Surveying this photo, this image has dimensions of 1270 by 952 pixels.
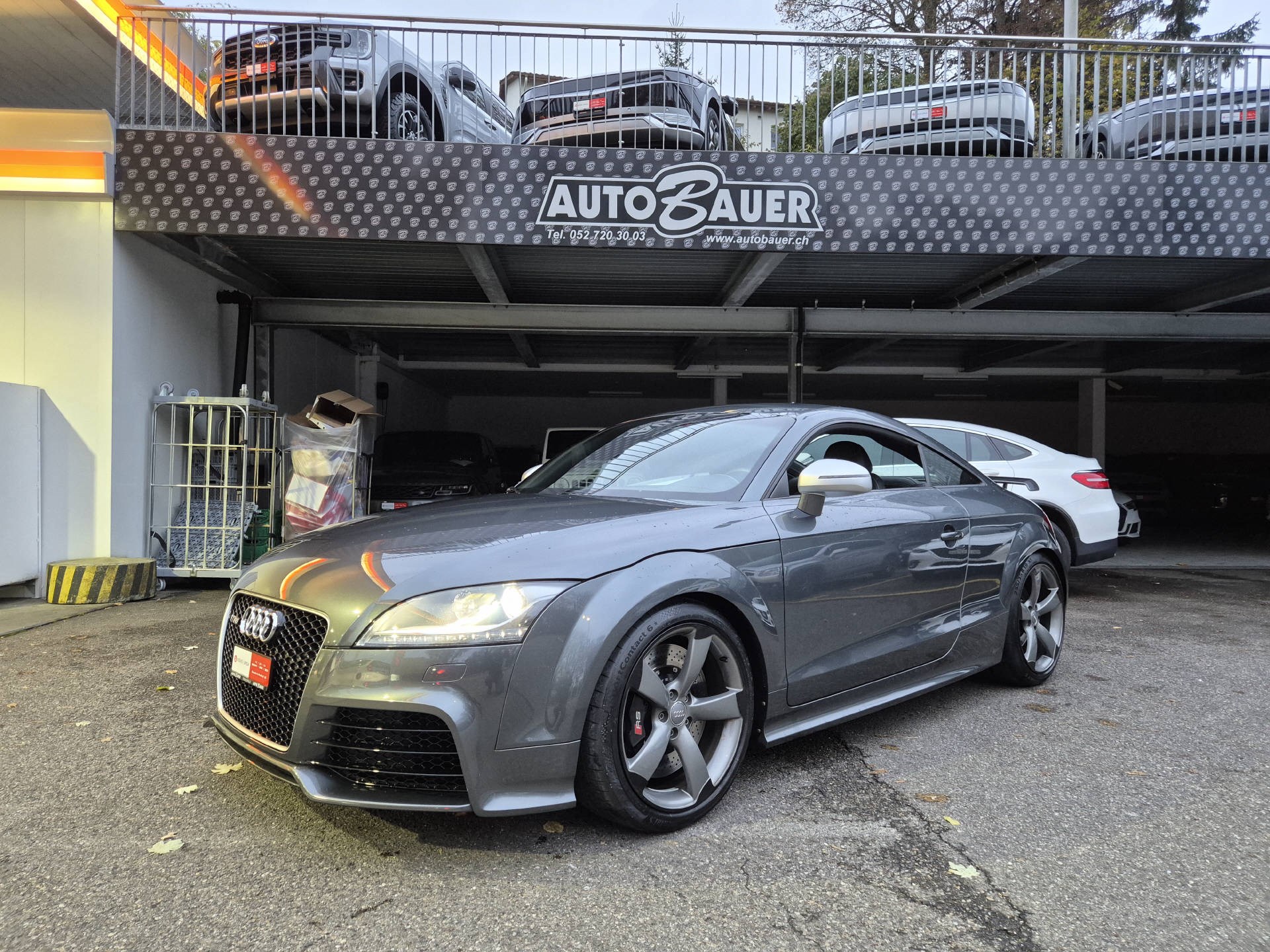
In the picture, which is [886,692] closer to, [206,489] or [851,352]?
[206,489]

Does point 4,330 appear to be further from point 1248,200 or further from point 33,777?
point 1248,200

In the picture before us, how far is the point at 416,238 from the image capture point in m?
7.11

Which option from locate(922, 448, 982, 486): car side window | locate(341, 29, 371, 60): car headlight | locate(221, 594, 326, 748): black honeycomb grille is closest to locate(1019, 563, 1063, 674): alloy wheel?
locate(922, 448, 982, 486): car side window

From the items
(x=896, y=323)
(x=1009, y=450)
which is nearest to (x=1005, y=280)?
(x=896, y=323)

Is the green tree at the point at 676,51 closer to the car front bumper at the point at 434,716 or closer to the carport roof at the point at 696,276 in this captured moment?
the carport roof at the point at 696,276

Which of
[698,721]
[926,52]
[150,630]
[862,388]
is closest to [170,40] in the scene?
[150,630]

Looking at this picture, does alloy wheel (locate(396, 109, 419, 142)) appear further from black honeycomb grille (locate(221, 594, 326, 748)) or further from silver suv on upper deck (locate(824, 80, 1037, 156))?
black honeycomb grille (locate(221, 594, 326, 748))

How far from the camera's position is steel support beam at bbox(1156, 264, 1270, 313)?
871 centimetres

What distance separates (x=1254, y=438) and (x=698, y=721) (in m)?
27.3

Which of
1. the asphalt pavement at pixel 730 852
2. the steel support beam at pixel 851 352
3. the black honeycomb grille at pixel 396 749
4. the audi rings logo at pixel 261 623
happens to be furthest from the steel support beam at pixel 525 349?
the black honeycomb grille at pixel 396 749

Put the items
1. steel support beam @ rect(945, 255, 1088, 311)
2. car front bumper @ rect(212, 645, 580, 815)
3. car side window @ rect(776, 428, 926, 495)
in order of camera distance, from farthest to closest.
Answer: steel support beam @ rect(945, 255, 1088, 311)
car side window @ rect(776, 428, 926, 495)
car front bumper @ rect(212, 645, 580, 815)

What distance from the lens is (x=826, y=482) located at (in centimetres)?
299

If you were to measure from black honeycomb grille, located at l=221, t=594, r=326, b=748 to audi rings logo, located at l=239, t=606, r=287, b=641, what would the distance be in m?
0.01

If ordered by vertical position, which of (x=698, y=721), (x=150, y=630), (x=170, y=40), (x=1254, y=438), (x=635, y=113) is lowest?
(x=150, y=630)
